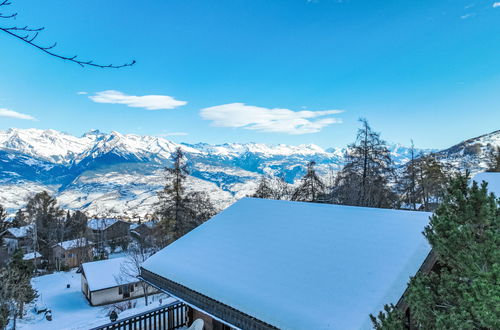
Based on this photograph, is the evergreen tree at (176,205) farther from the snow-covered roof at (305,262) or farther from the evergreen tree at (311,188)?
the snow-covered roof at (305,262)

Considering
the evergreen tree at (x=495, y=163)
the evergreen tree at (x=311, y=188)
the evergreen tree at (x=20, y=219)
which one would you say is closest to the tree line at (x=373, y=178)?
the evergreen tree at (x=311, y=188)

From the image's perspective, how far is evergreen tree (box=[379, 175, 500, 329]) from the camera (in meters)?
2.24

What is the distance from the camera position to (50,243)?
41906mm

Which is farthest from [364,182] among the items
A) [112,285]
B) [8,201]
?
[8,201]

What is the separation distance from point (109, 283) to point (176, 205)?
12.1 m

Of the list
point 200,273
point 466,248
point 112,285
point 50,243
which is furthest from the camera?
point 50,243

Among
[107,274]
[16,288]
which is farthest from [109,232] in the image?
[16,288]

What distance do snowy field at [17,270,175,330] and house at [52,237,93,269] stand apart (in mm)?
7328

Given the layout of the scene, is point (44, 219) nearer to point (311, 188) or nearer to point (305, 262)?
point (311, 188)

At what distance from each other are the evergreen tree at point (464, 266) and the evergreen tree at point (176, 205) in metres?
18.6

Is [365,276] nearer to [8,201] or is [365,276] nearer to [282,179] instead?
[282,179]

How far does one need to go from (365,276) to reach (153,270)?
6.00m

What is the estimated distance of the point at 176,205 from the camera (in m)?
20.5

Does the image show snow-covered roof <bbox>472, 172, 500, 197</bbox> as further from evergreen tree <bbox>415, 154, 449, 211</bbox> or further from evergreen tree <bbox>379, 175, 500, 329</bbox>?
evergreen tree <bbox>415, 154, 449, 211</bbox>
